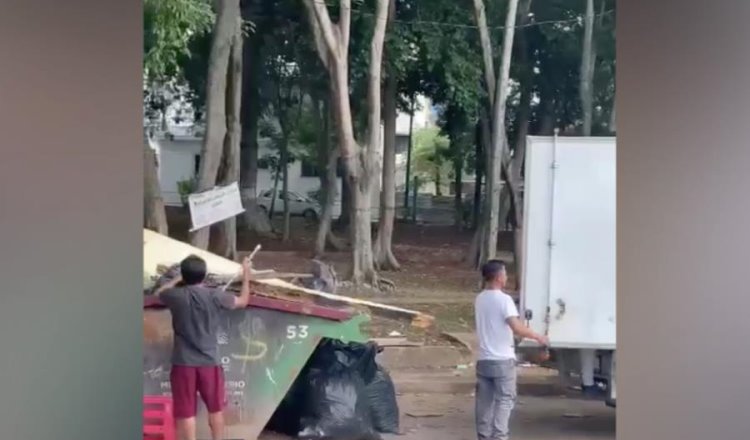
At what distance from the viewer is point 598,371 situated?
4578 millimetres

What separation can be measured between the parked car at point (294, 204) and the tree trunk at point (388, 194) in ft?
0.99

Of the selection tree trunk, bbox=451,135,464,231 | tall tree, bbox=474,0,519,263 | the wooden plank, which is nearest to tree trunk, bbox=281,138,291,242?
the wooden plank

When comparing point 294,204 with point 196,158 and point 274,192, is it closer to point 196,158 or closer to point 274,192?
point 274,192

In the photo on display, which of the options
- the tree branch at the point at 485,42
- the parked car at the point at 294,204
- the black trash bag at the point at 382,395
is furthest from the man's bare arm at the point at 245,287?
the tree branch at the point at 485,42

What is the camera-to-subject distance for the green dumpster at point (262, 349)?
4531 mm

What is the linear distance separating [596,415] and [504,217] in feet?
3.26

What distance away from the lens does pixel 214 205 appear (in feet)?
14.6

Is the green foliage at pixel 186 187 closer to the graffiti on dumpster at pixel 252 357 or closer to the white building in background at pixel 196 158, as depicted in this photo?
the white building in background at pixel 196 158

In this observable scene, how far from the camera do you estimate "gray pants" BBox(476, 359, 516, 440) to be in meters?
4.56

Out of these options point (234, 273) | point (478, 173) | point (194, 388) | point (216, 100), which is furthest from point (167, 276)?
point (478, 173)

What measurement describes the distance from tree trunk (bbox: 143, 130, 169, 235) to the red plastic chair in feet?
2.46

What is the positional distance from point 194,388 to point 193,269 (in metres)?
0.53
